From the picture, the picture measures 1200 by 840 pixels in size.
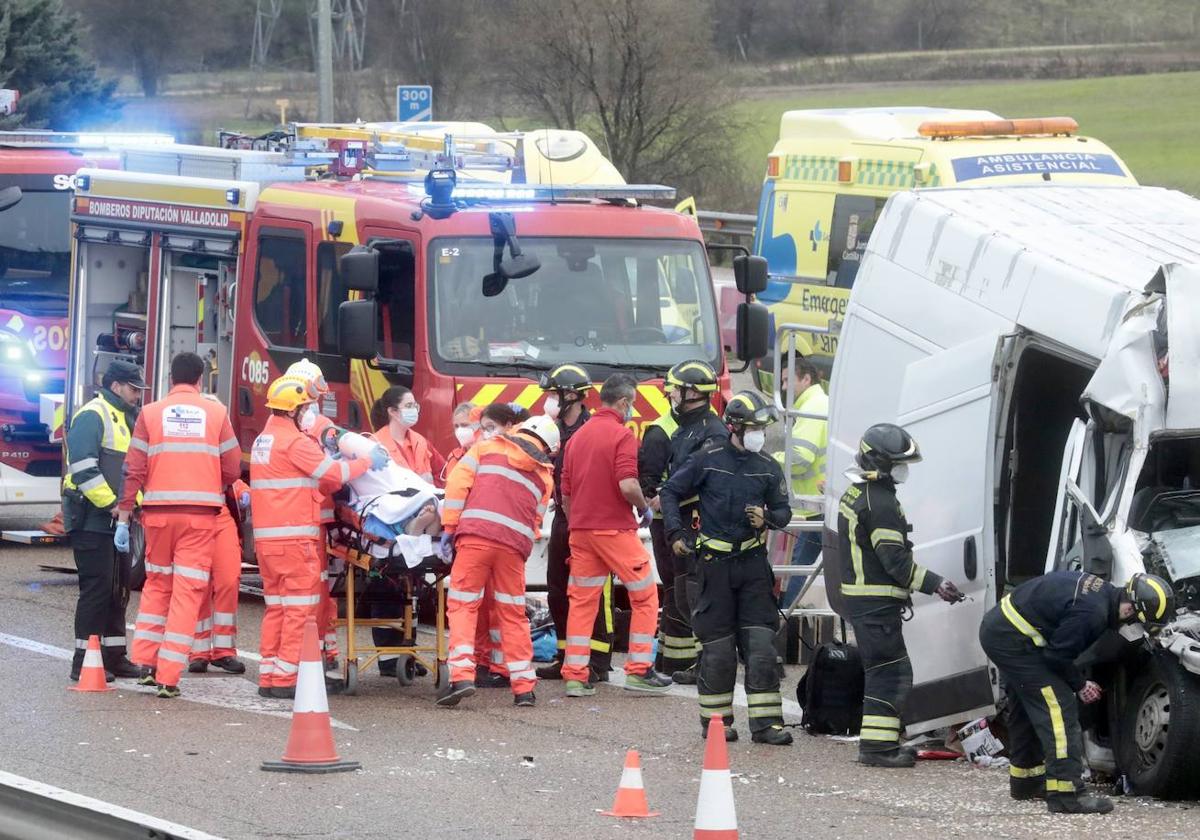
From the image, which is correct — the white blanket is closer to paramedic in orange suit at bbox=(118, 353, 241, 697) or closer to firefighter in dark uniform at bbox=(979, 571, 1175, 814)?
paramedic in orange suit at bbox=(118, 353, 241, 697)

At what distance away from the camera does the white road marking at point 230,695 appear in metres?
10.3

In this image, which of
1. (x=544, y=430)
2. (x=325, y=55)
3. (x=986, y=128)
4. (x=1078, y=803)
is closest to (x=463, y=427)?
(x=544, y=430)

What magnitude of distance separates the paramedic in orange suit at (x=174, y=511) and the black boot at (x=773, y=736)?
295cm

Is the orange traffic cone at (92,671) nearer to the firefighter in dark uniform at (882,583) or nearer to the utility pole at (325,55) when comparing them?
the firefighter in dark uniform at (882,583)

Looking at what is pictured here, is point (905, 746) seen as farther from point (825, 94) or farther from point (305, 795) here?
point (825, 94)

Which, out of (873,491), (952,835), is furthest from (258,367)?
(952,835)

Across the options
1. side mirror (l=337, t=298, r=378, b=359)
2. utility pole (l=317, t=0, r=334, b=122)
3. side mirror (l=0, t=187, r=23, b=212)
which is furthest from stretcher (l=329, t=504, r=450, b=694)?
utility pole (l=317, t=0, r=334, b=122)

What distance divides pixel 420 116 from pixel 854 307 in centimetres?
1575

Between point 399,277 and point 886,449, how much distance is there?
163 inches

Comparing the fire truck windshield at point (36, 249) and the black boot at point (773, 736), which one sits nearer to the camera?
the black boot at point (773, 736)

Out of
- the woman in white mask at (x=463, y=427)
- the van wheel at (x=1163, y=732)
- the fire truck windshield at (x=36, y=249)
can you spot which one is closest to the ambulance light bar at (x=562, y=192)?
the woman in white mask at (x=463, y=427)

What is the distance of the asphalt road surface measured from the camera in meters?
7.84

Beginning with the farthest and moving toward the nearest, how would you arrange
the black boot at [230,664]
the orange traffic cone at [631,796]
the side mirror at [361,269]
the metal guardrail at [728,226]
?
the metal guardrail at [728,226], the side mirror at [361,269], the black boot at [230,664], the orange traffic cone at [631,796]

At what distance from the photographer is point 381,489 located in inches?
416
